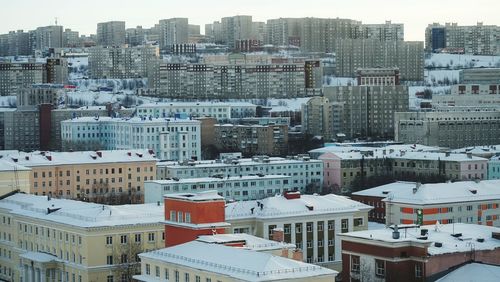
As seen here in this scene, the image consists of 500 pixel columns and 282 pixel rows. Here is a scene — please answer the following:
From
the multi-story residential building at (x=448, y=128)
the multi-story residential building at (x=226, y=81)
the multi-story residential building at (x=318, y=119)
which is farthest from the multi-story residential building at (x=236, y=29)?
the multi-story residential building at (x=448, y=128)

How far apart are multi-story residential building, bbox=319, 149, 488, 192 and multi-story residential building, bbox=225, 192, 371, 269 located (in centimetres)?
1955

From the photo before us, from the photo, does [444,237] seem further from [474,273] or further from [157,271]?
[157,271]

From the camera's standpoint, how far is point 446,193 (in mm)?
32031

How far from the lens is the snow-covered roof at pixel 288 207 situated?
89.7 ft

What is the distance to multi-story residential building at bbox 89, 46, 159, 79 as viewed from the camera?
108938mm

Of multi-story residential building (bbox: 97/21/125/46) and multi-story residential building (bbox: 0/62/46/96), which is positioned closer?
multi-story residential building (bbox: 0/62/46/96)

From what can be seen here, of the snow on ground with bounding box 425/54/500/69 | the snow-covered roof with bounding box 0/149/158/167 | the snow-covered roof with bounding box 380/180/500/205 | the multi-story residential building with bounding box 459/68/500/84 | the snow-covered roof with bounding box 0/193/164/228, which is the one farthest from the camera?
the snow on ground with bounding box 425/54/500/69

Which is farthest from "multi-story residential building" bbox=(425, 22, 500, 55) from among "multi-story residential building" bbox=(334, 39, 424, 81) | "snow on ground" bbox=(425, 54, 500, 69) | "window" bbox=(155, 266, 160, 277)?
"window" bbox=(155, 266, 160, 277)

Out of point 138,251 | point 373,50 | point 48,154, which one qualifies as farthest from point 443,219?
point 373,50

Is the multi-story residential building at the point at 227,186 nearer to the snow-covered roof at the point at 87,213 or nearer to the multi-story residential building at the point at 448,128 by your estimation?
the snow-covered roof at the point at 87,213

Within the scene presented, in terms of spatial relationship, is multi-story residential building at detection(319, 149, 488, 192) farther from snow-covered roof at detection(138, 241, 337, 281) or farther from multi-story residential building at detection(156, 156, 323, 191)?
snow-covered roof at detection(138, 241, 337, 281)

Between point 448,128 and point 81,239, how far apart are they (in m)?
42.8

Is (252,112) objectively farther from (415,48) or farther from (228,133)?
(415,48)

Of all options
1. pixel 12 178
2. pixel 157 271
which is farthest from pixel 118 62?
pixel 157 271
